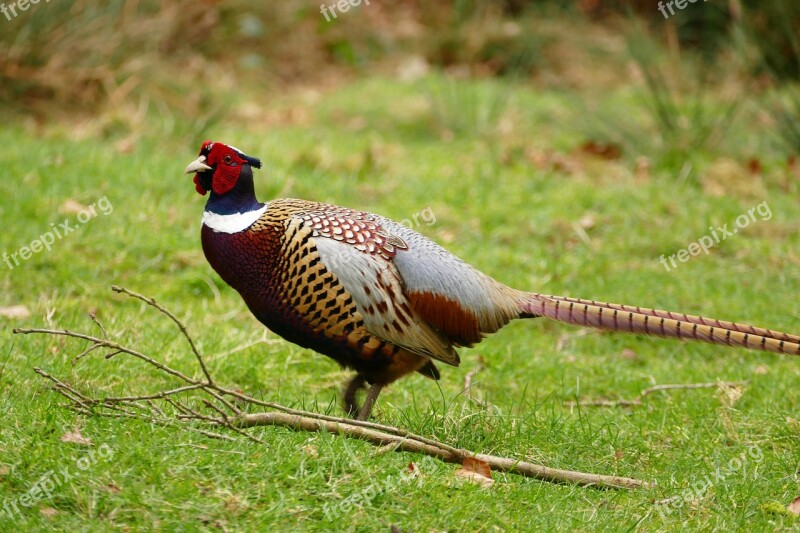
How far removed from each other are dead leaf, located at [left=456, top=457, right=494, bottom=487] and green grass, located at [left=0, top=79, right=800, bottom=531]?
5cm

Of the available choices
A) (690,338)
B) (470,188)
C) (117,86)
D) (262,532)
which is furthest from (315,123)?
(262,532)

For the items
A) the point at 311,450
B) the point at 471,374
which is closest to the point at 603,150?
the point at 471,374

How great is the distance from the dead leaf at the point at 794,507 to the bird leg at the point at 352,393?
165 cm

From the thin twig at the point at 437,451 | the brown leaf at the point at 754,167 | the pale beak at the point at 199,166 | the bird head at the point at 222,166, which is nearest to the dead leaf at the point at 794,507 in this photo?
the thin twig at the point at 437,451

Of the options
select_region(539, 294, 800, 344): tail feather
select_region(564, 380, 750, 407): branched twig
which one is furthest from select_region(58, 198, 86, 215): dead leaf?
select_region(539, 294, 800, 344): tail feather

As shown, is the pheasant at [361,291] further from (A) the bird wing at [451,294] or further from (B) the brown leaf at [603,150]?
(B) the brown leaf at [603,150]

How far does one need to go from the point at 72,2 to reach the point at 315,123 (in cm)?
229

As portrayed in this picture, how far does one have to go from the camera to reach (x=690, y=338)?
3.62m

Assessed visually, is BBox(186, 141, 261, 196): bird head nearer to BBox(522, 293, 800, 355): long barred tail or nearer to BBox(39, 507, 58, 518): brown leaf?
BBox(522, 293, 800, 355): long barred tail

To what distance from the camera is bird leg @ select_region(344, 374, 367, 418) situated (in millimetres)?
4047

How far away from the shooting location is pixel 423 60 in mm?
11148

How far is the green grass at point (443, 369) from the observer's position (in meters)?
3.13

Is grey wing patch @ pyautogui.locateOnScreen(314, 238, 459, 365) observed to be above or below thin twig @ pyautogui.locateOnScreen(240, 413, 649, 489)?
above

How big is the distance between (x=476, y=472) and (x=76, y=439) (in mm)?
1338
